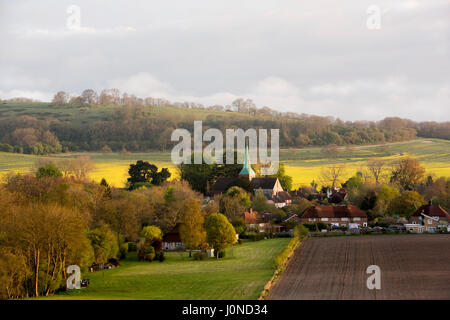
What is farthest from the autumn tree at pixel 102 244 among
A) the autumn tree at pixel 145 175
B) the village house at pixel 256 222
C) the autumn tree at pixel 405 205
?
the autumn tree at pixel 145 175

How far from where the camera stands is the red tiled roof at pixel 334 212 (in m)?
87.9

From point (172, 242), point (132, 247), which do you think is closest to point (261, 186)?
point (172, 242)

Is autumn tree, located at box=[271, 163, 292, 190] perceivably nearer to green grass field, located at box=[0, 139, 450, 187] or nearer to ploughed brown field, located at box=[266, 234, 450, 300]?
green grass field, located at box=[0, 139, 450, 187]

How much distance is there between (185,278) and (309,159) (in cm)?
11230

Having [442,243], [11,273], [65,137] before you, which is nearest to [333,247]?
[442,243]

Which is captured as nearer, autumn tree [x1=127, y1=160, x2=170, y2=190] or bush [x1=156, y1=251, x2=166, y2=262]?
bush [x1=156, y1=251, x2=166, y2=262]

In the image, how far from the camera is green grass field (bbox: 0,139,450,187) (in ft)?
427

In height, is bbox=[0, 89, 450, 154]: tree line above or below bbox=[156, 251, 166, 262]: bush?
above

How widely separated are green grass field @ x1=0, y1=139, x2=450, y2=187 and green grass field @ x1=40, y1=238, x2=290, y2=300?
197 feet

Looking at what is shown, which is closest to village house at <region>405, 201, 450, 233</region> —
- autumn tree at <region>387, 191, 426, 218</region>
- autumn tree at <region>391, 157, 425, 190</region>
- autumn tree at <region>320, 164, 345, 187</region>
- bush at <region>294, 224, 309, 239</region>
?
→ autumn tree at <region>387, 191, 426, 218</region>

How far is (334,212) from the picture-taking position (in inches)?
3511

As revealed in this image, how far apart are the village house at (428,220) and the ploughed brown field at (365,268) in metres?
6.54

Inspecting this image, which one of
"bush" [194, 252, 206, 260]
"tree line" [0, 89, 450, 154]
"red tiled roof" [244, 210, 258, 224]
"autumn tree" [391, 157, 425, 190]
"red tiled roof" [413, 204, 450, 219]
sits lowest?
"bush" [194, 252, 206, 260]

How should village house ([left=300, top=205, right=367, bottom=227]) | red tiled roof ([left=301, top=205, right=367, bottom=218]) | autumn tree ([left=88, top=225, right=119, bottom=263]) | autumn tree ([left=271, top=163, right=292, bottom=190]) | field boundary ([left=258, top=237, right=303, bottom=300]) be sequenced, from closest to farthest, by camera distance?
field boundary ([left=258, top=237, right=303, bottom=300]) → autumn tree ([left=88, top=225, right=119, bottom=263]) → village house ([left=300, top=205, right=367, bottom=227]) → red tiled roof ([left=301, top=205, right=367, bottom=218]) → autumn tree ([left=271, top=163, right=292, bottom=190])
